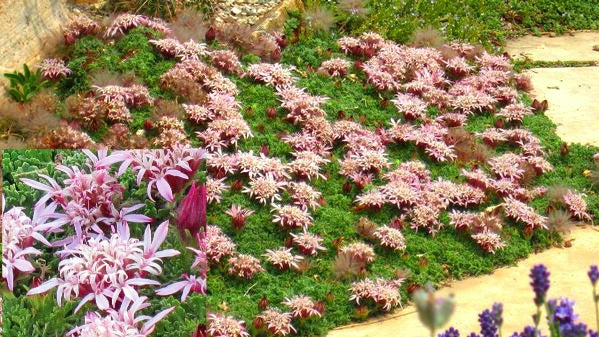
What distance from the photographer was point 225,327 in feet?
16.3

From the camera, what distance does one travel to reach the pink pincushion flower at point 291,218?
5.95 meters

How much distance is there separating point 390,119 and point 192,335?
182 inches

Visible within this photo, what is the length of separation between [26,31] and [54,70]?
2.44 feet

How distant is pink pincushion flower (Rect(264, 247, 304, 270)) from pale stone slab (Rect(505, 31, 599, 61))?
521cm

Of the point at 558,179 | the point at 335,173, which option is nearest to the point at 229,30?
the point at 335,173

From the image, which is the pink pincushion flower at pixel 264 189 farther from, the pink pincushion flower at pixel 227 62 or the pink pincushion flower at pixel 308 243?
the pink pincushion flower at pixel 227 62

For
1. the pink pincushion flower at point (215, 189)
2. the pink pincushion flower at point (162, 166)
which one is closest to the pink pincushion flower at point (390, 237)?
the pink pincushion flower at point (215, 189)

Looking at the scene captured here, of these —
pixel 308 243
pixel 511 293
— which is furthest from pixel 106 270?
pixel 511 293

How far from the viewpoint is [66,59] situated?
7426mm

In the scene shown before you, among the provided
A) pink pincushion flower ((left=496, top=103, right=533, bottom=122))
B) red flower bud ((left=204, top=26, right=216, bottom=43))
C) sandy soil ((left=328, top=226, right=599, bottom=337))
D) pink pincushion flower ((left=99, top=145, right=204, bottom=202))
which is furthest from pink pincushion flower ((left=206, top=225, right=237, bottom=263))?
pink pincushion flower ((left=496, top=103, right=533, bottom=122))

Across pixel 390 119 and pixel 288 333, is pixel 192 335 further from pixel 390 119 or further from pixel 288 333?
pixel 390 119

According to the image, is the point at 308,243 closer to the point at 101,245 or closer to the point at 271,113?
the point at 271,113

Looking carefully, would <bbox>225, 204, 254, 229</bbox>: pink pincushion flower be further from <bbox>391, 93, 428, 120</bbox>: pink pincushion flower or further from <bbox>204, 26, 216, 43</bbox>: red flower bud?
<bbox>204, 26, 216, 43</bbox>: red flower bud

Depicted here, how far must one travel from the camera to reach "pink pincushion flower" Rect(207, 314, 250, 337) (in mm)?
4949
